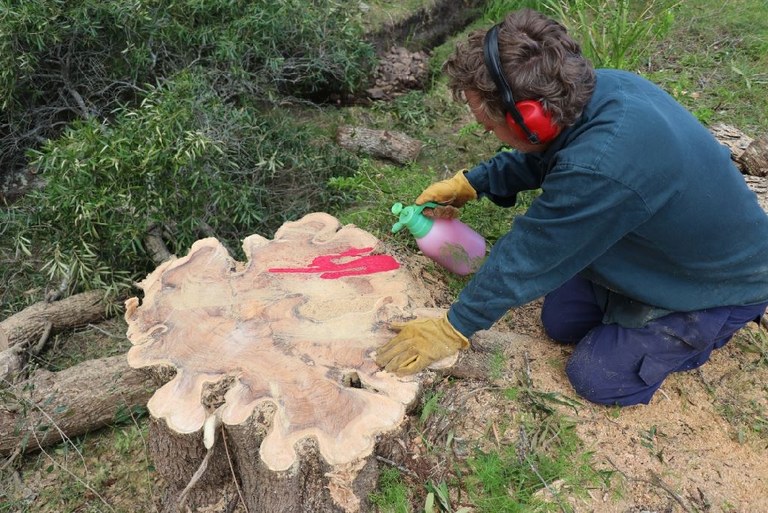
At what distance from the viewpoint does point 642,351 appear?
2.05 meters

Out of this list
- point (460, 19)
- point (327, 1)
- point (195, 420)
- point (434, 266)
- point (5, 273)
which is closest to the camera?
point (195, 420)

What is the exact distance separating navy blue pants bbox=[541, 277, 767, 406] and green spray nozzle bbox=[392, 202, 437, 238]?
74cm

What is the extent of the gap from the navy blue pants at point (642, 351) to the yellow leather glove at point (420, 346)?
0.57 metres

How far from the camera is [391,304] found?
6.75 ft

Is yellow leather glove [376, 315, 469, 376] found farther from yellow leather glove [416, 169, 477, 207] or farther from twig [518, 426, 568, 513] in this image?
yellow leather glove [416, 169, 477, 207]

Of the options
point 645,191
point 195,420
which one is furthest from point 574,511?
point 195,420

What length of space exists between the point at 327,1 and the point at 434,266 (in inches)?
95.4

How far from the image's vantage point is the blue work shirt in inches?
Result: 60.4

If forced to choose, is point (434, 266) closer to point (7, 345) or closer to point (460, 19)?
point (7, 345)

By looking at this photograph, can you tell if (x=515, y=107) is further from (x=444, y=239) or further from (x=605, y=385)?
(x=605, y=385)

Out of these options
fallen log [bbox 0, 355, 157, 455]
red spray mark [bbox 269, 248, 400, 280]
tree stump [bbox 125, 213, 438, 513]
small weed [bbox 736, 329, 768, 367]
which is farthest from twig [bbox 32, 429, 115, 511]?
small weed [bbox 736, 329, 768, 367]

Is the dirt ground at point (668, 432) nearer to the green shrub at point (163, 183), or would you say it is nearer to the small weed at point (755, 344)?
the small weed at point (755, 344)

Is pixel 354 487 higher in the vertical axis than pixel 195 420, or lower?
lower

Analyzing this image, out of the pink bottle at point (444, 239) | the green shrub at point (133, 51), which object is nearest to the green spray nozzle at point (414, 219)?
the pink bottle at point (444, 239)
